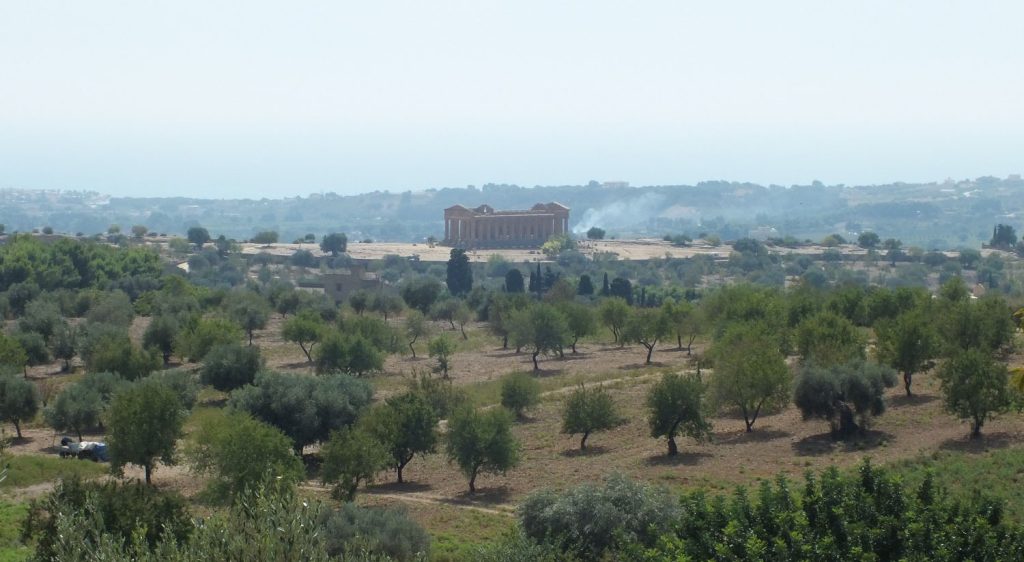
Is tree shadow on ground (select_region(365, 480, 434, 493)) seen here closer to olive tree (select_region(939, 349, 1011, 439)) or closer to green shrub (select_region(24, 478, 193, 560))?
green shrub (select_region(24, 478, 193, 560))

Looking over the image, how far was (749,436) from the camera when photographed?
38250 millimetres

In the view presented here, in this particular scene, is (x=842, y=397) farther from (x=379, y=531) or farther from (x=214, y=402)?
(x=214, y=402)

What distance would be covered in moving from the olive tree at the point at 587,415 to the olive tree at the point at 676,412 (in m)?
1.91

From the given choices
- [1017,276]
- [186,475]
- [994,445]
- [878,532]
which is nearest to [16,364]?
[186,475]

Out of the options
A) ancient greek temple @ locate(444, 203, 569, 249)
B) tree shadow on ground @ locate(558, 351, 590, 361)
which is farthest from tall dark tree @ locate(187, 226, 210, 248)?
tree shadow on ground @ locate(558, 351, 590, 361)

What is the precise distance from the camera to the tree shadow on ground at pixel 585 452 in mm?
37656

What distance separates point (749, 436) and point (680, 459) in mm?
3188

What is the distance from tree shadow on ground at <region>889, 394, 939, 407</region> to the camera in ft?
130

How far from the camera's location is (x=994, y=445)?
32.8 metres

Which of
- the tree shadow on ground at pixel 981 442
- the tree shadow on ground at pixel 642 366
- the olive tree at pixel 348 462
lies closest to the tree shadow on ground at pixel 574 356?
the tree shadow on ground at pixel 642 366

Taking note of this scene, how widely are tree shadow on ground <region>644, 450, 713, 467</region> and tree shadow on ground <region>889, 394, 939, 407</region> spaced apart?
7.11m

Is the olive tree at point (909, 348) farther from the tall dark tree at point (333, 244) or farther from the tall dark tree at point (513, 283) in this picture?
the tall dark tree at point (333, 244)

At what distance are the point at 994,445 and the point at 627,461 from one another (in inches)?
379

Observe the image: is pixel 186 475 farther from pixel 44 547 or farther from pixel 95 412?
pixel 44 547
